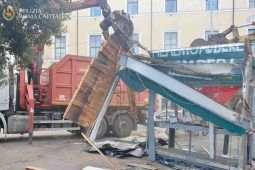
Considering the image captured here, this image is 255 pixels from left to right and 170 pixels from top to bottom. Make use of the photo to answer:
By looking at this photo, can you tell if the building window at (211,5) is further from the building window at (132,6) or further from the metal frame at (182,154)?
the metal frame at (182,154)

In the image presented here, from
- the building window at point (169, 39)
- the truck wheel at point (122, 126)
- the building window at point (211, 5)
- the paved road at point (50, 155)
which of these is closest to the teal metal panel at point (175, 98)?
the paved road at point (50, 155)

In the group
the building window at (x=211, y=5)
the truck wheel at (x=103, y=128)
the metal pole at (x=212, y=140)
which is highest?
the building window at (x=211, y=5)

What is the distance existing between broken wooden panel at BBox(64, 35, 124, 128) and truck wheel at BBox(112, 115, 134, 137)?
6665 mm

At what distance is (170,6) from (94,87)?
32478 millimetres

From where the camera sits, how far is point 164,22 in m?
41.8

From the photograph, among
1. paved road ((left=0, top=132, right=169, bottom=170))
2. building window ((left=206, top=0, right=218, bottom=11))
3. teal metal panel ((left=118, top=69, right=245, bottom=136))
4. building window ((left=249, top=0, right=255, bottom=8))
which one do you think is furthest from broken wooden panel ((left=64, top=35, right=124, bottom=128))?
building window ((left=249, top=0, right=255, bottom=8))

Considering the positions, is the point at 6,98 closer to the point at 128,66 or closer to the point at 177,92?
the point at 128,66

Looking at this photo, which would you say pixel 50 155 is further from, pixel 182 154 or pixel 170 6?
pixel 170 6

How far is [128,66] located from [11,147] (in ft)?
19.6

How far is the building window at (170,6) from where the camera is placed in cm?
4188

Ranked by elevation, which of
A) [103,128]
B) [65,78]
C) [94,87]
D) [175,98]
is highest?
[65,78]

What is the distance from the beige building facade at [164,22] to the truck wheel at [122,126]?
902 inches

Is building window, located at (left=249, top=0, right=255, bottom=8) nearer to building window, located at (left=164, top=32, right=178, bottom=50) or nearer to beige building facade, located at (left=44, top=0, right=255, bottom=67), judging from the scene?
beige building facade, located at (left=44, top=0, right=255, bottom=67)

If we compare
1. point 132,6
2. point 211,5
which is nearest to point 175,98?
point 211,5
